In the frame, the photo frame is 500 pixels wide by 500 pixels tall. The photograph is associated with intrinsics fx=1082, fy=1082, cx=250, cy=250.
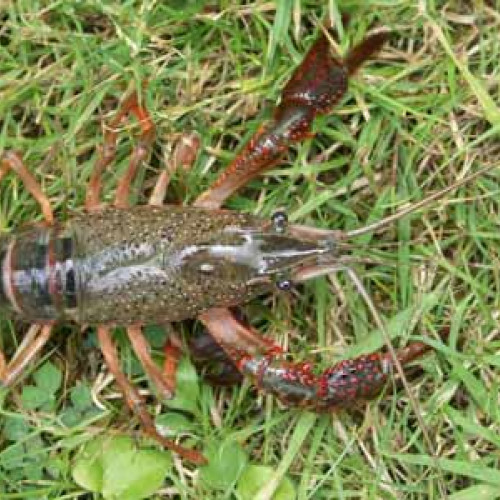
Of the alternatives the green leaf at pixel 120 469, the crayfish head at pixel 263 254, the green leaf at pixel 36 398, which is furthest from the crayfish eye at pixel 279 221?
the green leaf at pixel 36 398

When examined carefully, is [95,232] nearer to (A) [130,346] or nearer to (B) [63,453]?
(A) [130,346]

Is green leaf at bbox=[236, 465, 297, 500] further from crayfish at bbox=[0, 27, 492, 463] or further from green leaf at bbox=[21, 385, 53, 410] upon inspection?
green leaf at bbox=[21, 385, 53, 410]

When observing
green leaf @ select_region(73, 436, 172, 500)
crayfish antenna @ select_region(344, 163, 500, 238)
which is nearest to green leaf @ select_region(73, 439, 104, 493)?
green leaf @ select_region(73, 436, 172, 500)

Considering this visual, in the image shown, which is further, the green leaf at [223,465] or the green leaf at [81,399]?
the green leaf at [81,399]

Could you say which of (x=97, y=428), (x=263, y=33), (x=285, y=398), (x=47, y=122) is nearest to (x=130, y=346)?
(x=97, y=428)

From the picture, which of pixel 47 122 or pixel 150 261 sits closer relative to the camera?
pixel 150 261

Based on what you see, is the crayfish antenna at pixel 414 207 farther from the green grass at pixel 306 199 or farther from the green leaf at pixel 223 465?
the green leaf at pixel 223 465

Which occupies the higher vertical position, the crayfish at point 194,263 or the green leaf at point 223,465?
the crayfish at point 194,263

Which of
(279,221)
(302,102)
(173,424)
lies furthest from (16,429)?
(302,102)
